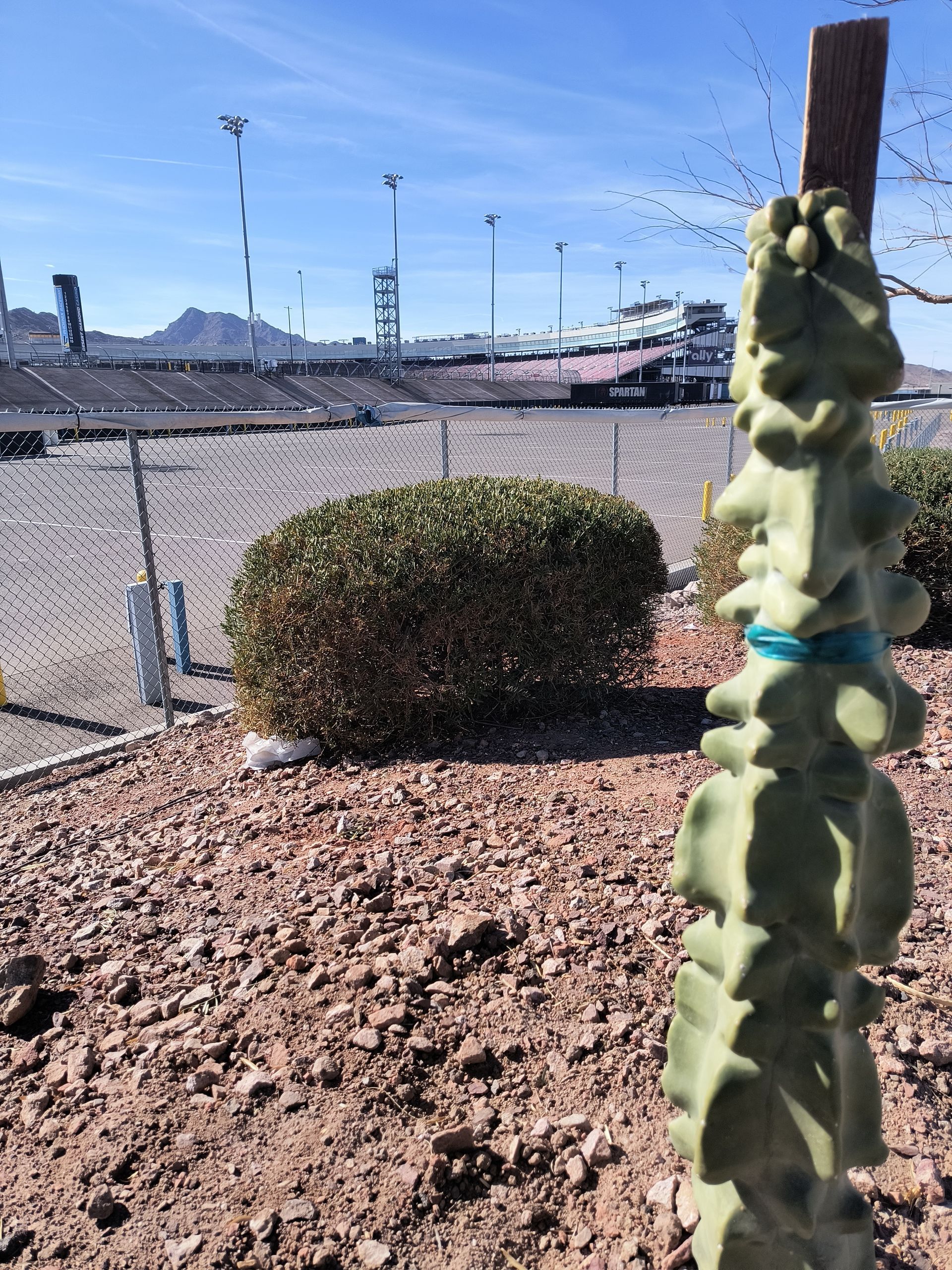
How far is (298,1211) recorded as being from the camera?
2.19m

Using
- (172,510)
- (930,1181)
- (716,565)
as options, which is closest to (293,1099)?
(930,1181)

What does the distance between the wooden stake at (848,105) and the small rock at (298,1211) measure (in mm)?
2501

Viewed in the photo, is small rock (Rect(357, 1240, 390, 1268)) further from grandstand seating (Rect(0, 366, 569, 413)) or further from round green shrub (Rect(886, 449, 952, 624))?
grandstand seating (Rect(0, 366, 569, 413))

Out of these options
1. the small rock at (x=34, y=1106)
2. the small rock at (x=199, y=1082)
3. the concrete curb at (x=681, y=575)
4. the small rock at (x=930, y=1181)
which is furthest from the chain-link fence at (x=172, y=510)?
the small rock at (x=930, y=1181)

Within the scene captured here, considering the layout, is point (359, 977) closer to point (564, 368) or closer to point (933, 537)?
point (933, 537)

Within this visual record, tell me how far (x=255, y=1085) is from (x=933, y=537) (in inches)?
253

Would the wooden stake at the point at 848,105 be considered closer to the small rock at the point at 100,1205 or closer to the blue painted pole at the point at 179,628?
the small rock at the point at 100,1205

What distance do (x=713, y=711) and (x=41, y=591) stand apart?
35.7 feet

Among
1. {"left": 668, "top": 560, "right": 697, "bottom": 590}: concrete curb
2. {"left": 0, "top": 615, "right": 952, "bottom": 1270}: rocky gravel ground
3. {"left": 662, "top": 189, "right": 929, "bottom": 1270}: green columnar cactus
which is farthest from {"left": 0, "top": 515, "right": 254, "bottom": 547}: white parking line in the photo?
{"left": 662, "top": 189, "right": 929, "bottom": 1270}: green columnar cactus

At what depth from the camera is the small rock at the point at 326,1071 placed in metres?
2.58

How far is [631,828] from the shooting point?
3803mm

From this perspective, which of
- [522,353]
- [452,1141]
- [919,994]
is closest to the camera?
[452,1141]

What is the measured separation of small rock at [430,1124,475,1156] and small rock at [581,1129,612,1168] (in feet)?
0.97

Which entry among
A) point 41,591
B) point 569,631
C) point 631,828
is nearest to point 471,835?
point 631,828
